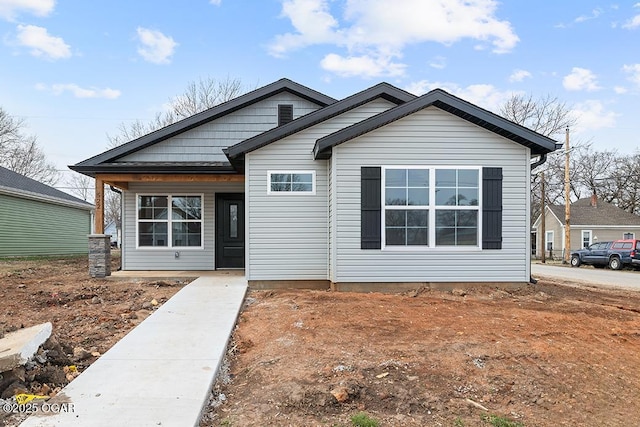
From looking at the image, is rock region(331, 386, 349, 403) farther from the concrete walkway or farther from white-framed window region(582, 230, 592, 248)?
white-framed window region(582, 230, 592, 248)

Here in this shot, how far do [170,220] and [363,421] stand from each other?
9.41 metres

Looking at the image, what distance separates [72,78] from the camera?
20.5m

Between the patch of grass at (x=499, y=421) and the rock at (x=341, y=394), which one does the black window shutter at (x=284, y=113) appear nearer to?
the rock at (x=341, y=394)

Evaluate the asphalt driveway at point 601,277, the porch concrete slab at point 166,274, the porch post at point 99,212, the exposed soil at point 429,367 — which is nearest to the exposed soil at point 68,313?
the porch concrete slab at point 166,274

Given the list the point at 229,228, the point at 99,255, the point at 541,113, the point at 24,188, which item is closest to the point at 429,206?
the point at 229,228

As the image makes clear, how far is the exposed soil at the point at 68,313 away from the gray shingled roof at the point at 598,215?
3131 centimetres

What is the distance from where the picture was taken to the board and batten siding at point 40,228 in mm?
16656

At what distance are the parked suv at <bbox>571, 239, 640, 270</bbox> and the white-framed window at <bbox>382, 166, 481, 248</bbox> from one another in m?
15.2

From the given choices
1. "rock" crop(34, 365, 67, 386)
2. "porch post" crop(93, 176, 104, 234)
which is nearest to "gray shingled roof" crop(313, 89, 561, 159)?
"rock" crop(34, 365, 67, 386)

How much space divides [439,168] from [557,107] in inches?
1100

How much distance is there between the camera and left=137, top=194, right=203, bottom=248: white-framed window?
1134 centimetres

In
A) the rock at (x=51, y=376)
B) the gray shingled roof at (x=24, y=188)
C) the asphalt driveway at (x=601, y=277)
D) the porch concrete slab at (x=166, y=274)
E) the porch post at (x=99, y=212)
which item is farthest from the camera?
the gray shingled roof at (x=24, y=188)

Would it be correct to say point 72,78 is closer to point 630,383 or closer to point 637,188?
point 630,383

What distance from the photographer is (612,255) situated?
2005 cm
